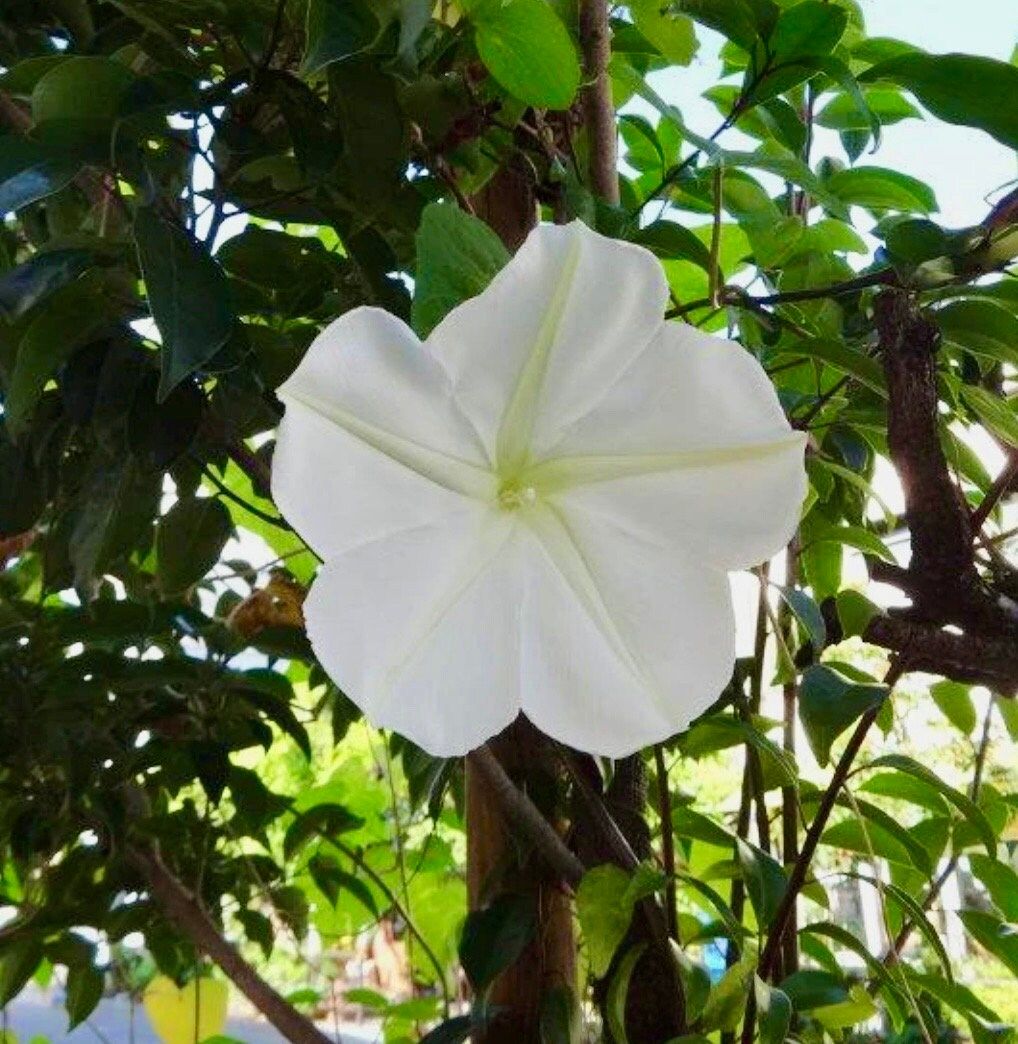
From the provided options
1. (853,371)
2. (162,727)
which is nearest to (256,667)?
(162,727)

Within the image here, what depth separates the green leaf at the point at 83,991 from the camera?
4.16 feet

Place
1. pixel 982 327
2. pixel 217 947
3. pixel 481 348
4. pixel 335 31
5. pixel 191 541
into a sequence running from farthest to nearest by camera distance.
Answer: pixel 217 947
pixel 191 541
pixel 982 327
pixel 335 31
pixel 481 348

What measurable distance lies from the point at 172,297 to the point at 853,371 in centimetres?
35

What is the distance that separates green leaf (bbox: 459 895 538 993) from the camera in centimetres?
84

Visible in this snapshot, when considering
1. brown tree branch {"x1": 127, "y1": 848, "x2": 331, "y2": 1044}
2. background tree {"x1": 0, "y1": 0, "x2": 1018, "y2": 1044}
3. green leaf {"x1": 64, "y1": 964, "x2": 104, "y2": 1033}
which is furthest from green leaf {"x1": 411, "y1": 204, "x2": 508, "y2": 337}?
green leaf {"x1": 64, "y1": 964, "x2": 104, "y2": 1033}

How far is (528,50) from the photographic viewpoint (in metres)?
0.60

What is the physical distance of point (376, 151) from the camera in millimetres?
666

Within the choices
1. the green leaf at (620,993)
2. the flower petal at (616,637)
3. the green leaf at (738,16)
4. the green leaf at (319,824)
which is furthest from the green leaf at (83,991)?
the green leaf at (738,16)

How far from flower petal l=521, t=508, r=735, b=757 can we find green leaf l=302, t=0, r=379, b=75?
227 mm

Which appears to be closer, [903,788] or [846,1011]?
[846,1011]

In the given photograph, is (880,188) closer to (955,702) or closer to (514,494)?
(955,702)

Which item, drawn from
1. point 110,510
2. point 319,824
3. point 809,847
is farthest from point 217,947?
point 809,847

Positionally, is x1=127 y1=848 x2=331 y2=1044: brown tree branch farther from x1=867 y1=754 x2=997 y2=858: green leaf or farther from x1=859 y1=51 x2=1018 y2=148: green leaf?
x1=859 y1=51 x2=1018 y2=148: green leaf

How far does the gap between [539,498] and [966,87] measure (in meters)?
0.32
